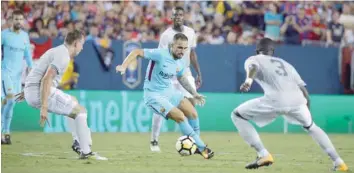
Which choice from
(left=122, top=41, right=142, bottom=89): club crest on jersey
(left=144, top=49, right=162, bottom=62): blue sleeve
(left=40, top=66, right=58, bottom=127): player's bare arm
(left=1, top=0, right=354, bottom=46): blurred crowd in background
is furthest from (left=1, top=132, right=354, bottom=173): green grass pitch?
(left=1, top=0, right=354, bottom=46): blurred crowd in background

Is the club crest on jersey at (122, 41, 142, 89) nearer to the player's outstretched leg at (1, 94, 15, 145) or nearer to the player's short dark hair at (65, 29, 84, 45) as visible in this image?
the player's outstretched leg at (1, 94, 15, 145)

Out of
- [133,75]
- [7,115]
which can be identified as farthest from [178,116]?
[133,75]

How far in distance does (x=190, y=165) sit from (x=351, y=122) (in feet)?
32.9

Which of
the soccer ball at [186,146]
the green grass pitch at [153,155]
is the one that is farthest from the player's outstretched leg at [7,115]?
the soccer ball at [186,146]

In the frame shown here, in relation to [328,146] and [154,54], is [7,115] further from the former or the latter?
[328,146]

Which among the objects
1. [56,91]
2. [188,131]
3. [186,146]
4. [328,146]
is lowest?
[186,146]

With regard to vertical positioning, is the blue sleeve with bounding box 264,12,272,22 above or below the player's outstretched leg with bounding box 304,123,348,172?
above

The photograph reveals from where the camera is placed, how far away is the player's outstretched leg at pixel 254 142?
12.3 m

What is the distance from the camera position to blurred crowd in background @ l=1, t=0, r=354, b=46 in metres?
23.6

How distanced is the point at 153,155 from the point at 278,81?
3338 mm

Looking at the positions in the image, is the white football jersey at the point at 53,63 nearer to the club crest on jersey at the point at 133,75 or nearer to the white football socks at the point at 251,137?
the white football socks at the point at 251,137

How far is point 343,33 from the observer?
24.0 m

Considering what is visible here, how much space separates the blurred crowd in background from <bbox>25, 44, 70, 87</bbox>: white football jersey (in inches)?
364

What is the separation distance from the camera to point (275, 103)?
12.3m
